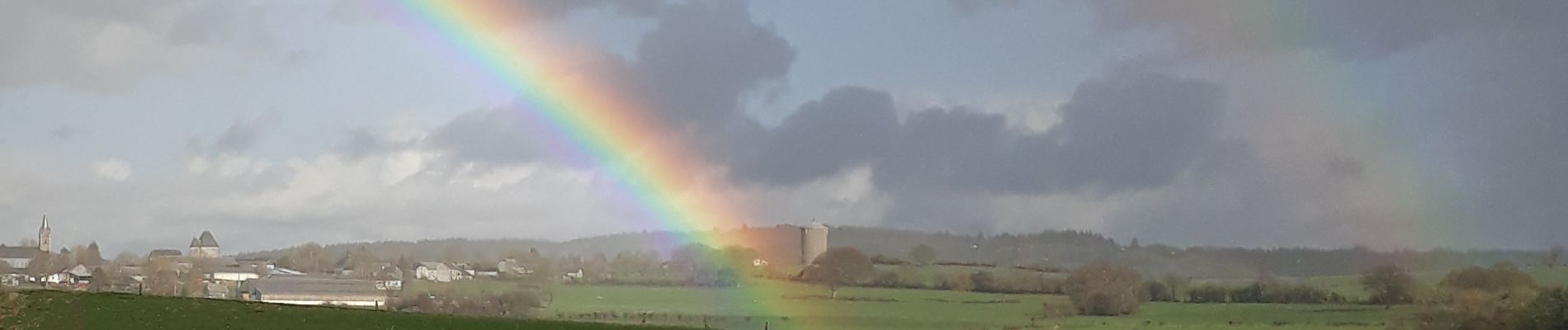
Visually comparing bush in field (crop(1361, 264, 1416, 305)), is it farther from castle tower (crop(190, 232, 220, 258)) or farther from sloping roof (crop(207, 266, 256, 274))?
castle tower (crop(190, 232, 220, 258))

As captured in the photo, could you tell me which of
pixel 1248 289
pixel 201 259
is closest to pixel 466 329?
pixel 1248 289

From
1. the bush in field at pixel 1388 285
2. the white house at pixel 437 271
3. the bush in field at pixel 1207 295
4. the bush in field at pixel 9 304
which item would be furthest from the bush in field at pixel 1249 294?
the bush in field at pixel 9 304

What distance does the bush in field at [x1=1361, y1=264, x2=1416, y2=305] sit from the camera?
6906 cm

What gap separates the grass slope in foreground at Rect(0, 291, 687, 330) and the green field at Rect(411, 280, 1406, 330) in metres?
20.0

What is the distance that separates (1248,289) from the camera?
80.3m

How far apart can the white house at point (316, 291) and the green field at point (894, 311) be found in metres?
3.82

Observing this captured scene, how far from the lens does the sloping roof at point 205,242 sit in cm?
17538

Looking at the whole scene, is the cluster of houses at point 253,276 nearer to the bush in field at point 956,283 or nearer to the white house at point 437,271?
the white house at point 437,271

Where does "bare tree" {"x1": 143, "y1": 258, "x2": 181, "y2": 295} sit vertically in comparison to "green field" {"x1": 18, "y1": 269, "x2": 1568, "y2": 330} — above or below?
above

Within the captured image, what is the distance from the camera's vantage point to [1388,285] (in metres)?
73.2

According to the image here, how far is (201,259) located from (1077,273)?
76.0m

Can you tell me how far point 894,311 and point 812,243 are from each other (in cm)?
2301

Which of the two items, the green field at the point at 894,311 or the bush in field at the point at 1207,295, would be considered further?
the bush in field at the point at 1207,295

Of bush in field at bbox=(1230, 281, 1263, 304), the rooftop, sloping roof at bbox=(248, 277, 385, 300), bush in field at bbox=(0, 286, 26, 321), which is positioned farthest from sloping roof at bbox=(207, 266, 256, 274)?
bush in field at bbox=(0, 286, 26, 321)
